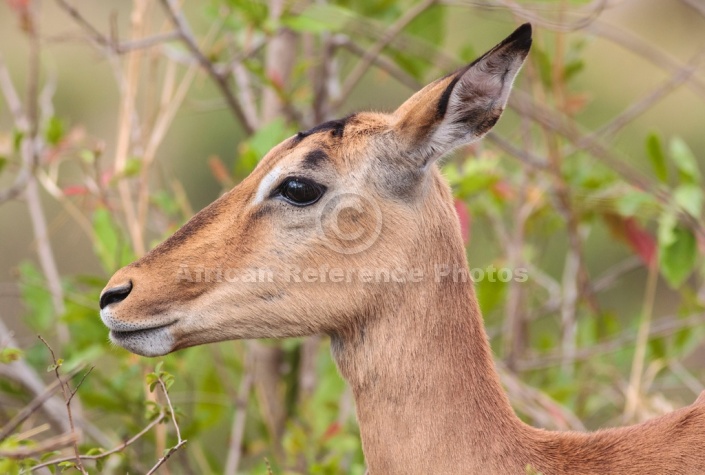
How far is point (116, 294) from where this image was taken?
307 centimetres

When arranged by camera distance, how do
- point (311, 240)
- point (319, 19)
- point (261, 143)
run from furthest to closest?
point (261, 143) < point (319, 19) < point (311, 240)

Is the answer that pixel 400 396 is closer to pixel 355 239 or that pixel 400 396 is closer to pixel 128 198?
pixel 355 239

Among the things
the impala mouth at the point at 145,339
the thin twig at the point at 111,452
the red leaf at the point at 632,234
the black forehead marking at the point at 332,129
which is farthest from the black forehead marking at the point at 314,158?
the red leaf at the point at 632,234

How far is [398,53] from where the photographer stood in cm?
559

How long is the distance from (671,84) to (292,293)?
10.8ft

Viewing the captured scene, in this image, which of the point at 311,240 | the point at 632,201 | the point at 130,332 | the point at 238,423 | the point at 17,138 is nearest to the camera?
the point at 130,332

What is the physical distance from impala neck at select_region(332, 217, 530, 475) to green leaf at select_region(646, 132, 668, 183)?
2.06 m

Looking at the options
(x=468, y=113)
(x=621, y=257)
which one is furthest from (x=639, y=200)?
(x=621, y=257)

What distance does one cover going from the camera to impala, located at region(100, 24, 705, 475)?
3027mm

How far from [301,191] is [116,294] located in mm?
686

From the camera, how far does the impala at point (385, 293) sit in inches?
119

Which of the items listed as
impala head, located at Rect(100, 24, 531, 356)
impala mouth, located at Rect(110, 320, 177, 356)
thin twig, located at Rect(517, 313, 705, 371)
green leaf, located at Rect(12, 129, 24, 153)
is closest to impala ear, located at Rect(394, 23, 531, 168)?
impala head, located at Rect(100, 24, 531, 356)

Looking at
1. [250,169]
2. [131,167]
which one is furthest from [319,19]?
[131,167]

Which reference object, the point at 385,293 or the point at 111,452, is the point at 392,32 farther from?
the point at 111,452
